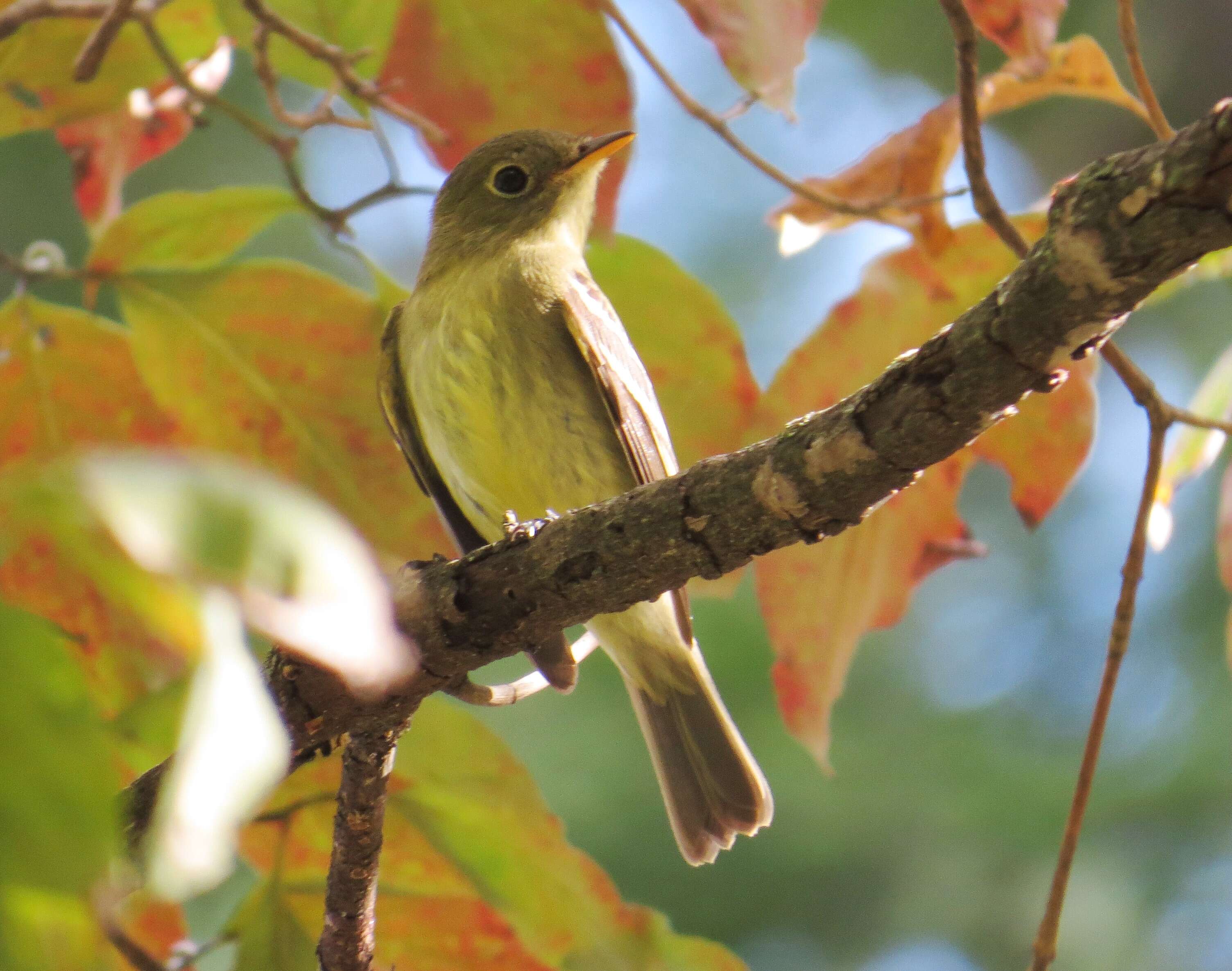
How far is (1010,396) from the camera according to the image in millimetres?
1214

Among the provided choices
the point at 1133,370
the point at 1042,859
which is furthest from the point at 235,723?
the point at 1042,859

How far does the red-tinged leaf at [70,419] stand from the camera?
6.57 ft

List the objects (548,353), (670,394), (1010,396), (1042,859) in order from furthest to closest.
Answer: (1042,859)
(548,353)
(670,394)
(1010,396)

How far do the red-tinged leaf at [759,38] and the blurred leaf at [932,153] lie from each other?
32 centimetres

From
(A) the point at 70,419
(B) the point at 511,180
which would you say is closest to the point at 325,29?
(A) the point at 70,419

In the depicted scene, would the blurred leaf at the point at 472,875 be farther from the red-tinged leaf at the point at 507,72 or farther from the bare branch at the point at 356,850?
the red-tinged leaf at the point at 507,72

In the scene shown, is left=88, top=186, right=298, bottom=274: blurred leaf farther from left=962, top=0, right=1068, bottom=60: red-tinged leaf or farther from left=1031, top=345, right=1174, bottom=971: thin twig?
left=1031, top=345, right=1174, bottom=971: thin twig

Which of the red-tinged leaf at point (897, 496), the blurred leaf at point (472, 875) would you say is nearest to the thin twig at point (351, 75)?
the red-tinged leaf at point (897, 496)

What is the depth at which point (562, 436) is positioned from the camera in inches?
102

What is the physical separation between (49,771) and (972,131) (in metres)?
1.47

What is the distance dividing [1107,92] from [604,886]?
55.1 inches

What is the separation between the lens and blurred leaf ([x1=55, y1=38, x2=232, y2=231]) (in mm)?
2557

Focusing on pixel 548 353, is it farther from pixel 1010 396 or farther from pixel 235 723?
pixel 235 723

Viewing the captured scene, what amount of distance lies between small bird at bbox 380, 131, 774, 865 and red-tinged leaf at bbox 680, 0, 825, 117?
0.82 m
